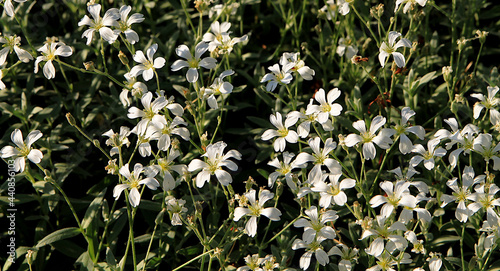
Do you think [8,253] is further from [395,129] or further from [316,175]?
[395,129]

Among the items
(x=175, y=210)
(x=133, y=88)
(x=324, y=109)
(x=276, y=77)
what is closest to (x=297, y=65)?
(x=276, y=77)

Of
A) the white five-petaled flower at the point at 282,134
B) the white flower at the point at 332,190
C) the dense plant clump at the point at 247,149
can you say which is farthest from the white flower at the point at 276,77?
the white flower at the point at 332,190

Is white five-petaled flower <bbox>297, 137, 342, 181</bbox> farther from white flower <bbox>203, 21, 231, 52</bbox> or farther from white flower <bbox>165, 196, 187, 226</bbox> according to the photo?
white flower <bbox>203, 21, 231, 52</bbox>

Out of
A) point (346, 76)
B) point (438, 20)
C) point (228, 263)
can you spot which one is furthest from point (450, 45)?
point (228, 263)

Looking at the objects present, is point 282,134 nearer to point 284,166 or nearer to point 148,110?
point 284,166

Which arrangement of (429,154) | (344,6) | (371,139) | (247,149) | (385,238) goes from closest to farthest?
(385,238) < (371,139) < (429,154) < (344,6) < (247,149)

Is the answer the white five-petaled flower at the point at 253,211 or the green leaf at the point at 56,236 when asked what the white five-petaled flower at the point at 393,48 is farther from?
the green leaf at the point at 56,236
